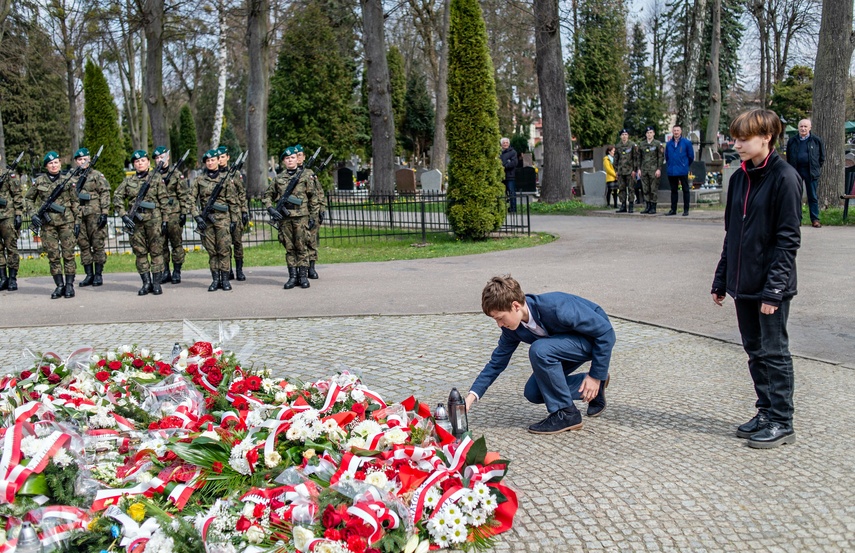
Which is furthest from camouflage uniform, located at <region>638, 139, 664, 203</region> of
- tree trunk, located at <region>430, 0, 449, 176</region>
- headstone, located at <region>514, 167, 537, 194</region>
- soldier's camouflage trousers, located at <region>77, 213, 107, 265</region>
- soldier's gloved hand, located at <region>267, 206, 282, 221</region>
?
tree trunk, located at <region>430, 0, 449, 176</region>

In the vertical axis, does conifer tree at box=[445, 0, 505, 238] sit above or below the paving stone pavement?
above

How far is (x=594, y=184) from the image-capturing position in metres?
24.7

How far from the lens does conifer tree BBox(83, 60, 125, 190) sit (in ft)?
102

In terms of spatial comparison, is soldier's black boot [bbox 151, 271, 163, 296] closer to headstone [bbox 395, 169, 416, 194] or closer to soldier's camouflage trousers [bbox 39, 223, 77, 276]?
soldier's camouflage trousers [bbox 39, 223, 77, 276]

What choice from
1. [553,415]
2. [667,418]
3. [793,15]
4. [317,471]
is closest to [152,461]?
[317,471]

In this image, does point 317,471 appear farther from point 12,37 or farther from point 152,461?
point 12,37

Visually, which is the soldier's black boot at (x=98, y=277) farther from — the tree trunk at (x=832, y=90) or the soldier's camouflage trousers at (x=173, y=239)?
the tree trunk at (x=832, y=90)

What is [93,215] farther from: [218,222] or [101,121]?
[101,121]

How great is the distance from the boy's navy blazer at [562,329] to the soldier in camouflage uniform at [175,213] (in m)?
8.34

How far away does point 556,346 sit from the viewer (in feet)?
17.4

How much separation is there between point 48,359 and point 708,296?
23.1 ft

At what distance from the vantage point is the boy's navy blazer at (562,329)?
523cm

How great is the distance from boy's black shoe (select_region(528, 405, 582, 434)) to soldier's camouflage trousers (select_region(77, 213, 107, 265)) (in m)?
9.49

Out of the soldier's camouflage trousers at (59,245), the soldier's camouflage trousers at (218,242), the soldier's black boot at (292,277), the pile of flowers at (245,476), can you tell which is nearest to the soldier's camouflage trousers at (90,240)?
the soldier's camouflage trousers at (59,245)
